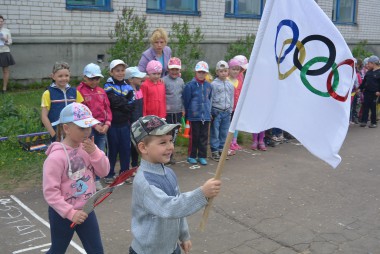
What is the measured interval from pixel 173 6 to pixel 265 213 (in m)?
9.93

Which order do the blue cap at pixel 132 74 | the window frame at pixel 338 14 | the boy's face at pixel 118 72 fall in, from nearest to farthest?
the boy's face at pixel 118 72 → the blue cap at pixel 132 74 → the window frame at pixel 338 14

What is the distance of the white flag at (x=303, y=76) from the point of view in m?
2.98

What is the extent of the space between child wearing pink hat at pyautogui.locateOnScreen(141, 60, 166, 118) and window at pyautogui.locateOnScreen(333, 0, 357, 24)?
1552cm

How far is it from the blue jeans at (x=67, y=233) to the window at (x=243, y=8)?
1299 centimetres

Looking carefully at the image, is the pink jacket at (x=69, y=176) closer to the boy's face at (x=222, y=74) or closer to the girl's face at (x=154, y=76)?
the girl's face at (x=154, y=76)

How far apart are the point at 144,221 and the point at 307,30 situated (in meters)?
1.64

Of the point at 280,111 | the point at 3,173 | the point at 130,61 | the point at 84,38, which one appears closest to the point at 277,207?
the point at 280,111

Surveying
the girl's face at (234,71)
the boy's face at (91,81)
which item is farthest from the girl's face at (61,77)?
the girl's face at (234,71)

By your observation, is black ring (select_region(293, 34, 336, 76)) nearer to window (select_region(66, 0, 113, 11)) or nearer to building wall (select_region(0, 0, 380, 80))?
building wall (select_region(0, 0, 380, 80))

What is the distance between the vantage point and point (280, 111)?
3143mm

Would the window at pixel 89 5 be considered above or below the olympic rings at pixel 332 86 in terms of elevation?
above

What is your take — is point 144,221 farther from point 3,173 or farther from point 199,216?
point 3,173

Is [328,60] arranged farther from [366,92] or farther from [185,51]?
[366,92]

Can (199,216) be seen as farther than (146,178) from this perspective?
Yes
